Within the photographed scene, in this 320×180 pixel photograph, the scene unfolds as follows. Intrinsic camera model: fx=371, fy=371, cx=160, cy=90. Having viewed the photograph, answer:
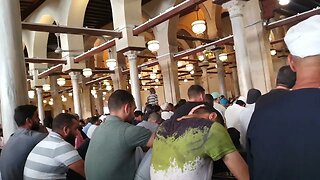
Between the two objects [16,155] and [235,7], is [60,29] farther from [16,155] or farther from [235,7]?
[16,155]

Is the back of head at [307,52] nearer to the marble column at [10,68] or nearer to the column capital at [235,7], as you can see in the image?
the marble column at [10,68]

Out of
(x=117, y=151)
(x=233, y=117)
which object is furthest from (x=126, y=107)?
(x=233, y=117)

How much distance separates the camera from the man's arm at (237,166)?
203cm

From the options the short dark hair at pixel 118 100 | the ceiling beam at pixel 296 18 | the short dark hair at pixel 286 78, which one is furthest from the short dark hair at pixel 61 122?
the ceiling beam at pixel 296 18

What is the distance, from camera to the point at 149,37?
2339 centimetres

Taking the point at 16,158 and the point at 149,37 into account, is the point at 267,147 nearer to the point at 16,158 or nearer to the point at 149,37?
the point at 16,158

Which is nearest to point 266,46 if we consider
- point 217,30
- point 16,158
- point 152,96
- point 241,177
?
point 152,96

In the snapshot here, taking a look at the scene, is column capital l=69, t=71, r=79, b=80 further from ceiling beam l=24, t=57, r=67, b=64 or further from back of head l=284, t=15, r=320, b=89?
back of head l=284, t=15, r=320, b=89

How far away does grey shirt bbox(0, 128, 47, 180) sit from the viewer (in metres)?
3.74

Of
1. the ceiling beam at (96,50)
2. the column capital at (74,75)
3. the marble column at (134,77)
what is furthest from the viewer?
the column capital at (74,75)

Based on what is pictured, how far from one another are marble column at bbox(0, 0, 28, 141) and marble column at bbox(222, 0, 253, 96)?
18.4ft

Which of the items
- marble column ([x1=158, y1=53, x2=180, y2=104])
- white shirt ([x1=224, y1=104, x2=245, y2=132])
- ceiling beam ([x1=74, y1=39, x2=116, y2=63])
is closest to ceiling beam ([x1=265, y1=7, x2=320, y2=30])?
marble column ([x1=158, y1=53, x2=180, y2=104])

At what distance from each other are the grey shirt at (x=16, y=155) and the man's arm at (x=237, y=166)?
2.42m

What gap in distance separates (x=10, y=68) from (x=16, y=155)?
2.07m
